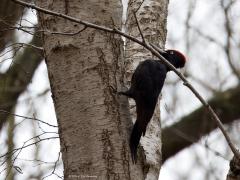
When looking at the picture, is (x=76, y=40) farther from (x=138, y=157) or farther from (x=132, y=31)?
(x=132, y=31)

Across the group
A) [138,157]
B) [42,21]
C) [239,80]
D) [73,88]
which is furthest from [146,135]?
[239,80]

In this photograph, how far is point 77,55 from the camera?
2.89 metres

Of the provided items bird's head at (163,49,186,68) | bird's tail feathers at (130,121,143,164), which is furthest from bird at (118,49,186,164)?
bird's head at (163,49,186,68)

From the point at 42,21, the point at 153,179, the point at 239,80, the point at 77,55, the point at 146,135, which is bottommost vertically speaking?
the point at 153,179

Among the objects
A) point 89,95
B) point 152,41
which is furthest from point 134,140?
point 152,41

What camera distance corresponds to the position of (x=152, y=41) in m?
3.75

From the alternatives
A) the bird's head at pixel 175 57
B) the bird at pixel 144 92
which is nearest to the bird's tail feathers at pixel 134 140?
the bird at pixel 144 92

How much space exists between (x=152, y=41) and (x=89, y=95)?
107cm

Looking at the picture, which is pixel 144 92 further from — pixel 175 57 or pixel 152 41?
pixel 175 57

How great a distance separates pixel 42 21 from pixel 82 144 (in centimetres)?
74

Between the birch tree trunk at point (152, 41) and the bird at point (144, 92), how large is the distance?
0.28 ft

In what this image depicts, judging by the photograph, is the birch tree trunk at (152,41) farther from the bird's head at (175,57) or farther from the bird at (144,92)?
the bird's head at (175,57)

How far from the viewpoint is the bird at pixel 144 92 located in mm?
2881

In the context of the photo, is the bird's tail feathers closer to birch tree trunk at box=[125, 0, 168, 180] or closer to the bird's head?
birch tree trunk at box=[125, 0, 168, 180]
